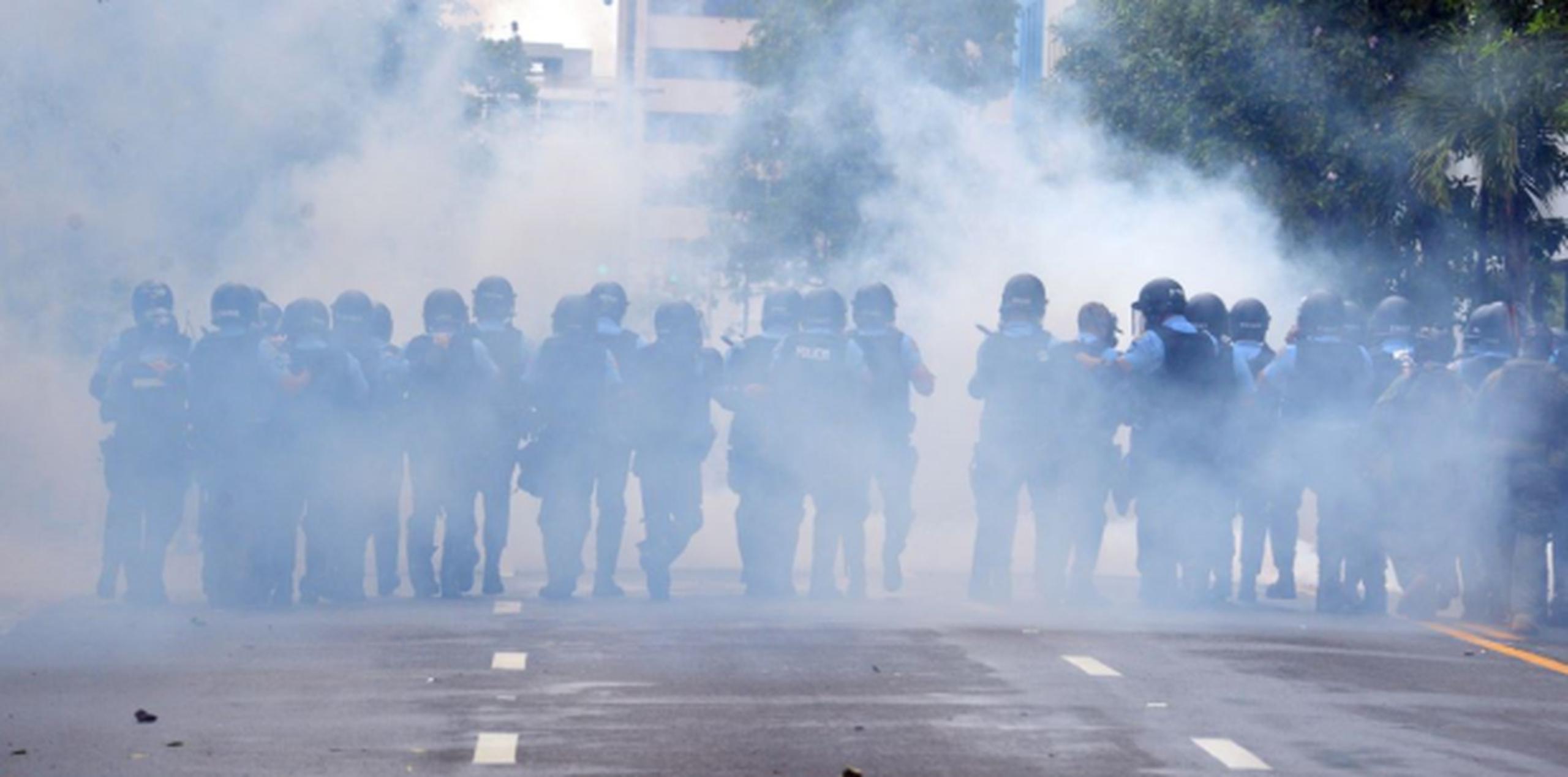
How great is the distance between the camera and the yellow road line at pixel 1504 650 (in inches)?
504

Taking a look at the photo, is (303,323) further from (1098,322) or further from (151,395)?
(1098,322)

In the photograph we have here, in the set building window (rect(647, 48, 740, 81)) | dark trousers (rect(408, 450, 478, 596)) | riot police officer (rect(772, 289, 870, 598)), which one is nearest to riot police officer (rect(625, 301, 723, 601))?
riot police officer (rect(772, 289, 870, 598))

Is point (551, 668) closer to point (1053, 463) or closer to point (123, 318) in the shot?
point (1053, 463)

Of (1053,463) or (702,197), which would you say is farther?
(702,197)

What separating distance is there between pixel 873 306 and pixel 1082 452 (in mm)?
1616

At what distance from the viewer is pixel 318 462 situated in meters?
16.2

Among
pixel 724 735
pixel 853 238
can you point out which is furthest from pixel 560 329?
pixel 853 238

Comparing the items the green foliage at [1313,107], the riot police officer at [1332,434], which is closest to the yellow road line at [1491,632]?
the riot police officer at [1332,434]

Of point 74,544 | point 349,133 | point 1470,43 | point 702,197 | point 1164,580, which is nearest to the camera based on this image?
point 1164,580

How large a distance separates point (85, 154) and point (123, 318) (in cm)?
319

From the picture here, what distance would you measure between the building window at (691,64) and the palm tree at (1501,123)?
14.9 metres

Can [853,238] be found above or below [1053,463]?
above

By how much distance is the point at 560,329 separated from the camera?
1645 centimetres

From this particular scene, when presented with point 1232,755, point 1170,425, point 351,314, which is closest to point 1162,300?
point 1170,425
